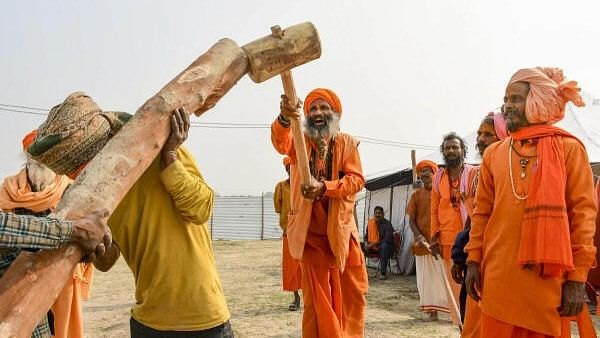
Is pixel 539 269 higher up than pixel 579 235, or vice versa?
pixel 579 235

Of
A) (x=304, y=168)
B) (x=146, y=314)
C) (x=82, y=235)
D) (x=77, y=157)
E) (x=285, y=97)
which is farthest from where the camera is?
(x=304, y=168)

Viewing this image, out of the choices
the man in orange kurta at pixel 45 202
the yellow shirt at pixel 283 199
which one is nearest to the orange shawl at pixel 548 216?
the man in orange kurta at pixel 45 202

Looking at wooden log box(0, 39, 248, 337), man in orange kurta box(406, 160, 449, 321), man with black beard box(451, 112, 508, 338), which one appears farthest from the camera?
man in orange kurta box(406, 160, 449, 321)

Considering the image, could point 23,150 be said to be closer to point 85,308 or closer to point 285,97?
point 285,97

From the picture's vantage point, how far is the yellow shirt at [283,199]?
8.03 metres

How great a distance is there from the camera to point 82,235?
1589 millimetres

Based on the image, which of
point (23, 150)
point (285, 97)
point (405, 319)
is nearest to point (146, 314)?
point (285, 97)

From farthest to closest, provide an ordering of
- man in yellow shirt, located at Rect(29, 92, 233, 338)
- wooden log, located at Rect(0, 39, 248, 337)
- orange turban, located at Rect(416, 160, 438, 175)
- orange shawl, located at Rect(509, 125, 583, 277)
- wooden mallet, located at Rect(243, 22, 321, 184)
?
orange turban, located at Rect(416, 160, 438, 175), orange shawl, located at Rect(509, 125, 583, 277), wooden mallet, located at Rect(243, 22, 321, 184), man in yellow shirt, located at Rect(29, 92, 233, 338), wooden log, located at Rect(0, 39, 248, 337)

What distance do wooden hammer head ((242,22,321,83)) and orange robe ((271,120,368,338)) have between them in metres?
1.83

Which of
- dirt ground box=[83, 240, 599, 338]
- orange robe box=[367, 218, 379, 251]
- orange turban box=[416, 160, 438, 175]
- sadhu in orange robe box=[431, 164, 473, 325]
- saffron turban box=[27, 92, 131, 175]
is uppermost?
orange turban box=[416, 160, 438, 175]

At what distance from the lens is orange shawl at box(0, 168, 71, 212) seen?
4.21 meters

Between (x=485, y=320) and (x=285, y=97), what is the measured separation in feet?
6.35

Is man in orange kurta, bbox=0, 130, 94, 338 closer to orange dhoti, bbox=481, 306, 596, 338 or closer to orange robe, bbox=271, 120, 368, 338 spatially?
orange robe, bbox=271, 120, 368, 338

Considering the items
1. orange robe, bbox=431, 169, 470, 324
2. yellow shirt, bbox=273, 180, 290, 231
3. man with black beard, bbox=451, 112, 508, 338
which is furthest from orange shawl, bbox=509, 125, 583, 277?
yellow shirt, bbox=273, 180, 290, 231
